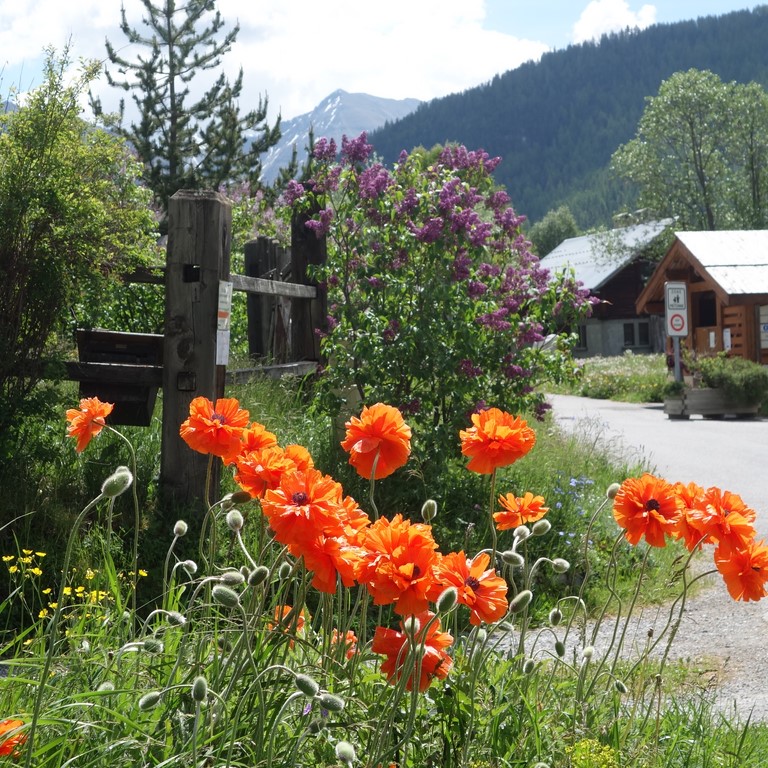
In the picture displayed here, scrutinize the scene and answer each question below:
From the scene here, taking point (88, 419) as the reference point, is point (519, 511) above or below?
below

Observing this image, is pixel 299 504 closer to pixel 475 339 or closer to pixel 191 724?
pixel 191 724

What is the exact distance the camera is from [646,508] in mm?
2652

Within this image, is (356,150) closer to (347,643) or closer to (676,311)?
(347,643)

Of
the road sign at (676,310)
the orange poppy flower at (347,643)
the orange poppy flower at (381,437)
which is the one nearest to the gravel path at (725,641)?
the orange poppy flower at (347,643)

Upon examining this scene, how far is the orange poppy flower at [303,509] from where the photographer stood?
1.92 m

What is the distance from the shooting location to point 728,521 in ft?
8.36

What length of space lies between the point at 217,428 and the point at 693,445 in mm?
13280

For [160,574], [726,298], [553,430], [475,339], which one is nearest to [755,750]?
[160,574]

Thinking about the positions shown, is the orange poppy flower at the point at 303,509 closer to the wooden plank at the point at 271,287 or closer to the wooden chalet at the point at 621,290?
the wooden plank at the point at 271,287

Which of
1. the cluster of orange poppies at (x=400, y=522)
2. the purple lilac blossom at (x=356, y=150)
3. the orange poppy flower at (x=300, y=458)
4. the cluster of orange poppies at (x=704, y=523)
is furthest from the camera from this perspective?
the purple lilac blossom at (x=356, y=150)

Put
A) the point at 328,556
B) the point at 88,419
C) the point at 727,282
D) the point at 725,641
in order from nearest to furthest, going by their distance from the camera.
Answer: the point at 328,556
the point at 88,419
the point at 725,641
the point at 727,282

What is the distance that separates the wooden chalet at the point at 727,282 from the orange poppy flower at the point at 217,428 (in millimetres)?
24215

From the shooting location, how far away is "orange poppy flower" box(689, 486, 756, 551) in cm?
254

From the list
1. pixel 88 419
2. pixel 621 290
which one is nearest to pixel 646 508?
pixel 88 419
